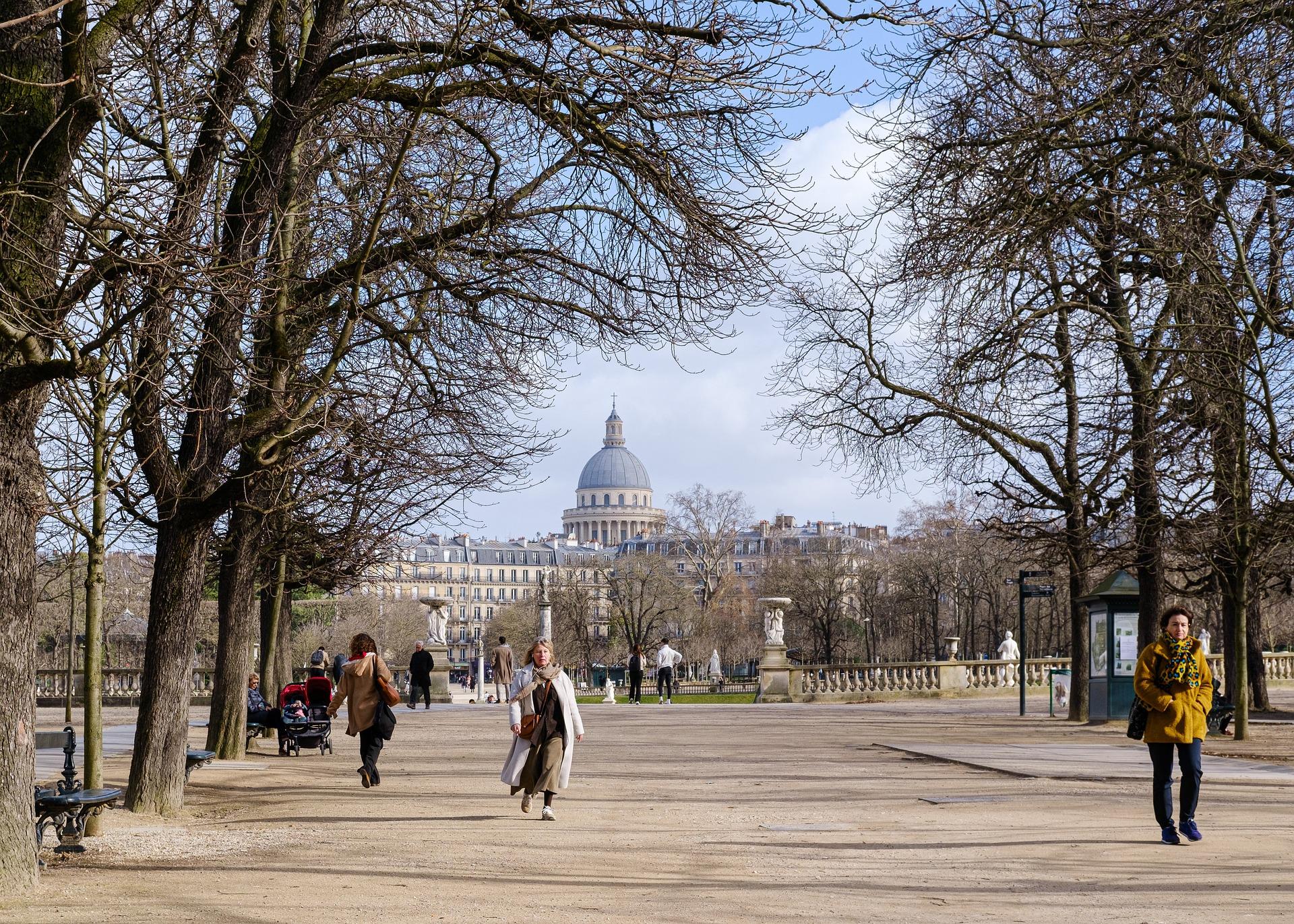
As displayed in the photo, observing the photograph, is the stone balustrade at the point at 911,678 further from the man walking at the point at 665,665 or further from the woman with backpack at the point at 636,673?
the woman with backpack at the point at 636,673

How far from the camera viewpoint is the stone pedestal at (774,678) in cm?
3922

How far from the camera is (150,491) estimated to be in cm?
1306

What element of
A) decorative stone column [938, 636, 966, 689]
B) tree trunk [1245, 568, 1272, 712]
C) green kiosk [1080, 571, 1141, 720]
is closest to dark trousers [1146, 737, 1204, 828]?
green kiosk [1080, 571, 1141, 720]

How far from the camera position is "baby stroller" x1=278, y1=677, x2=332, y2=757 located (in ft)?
71.3

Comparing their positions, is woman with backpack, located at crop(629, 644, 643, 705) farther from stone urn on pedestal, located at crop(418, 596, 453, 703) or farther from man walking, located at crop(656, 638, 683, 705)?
stone urn on pedestal, located at crop(418, 596, 453, 703)

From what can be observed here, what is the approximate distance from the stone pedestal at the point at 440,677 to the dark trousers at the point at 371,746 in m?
27.3

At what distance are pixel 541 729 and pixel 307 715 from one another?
31.9ft

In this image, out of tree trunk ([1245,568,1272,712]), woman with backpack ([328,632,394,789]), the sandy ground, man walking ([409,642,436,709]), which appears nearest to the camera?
the sandy ground

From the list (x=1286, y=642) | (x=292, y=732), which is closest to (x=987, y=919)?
(x=292, y=732)

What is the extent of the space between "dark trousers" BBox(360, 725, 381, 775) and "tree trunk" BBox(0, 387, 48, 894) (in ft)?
22.8

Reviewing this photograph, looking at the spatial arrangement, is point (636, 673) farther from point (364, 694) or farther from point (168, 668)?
point (168, 668)

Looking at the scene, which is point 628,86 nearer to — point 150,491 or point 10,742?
point 150,491

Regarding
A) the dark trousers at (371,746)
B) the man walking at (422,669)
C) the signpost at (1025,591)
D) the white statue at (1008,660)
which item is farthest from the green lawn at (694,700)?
the dark trousers at (371,746)

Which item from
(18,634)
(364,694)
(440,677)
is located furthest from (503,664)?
(18,634)
